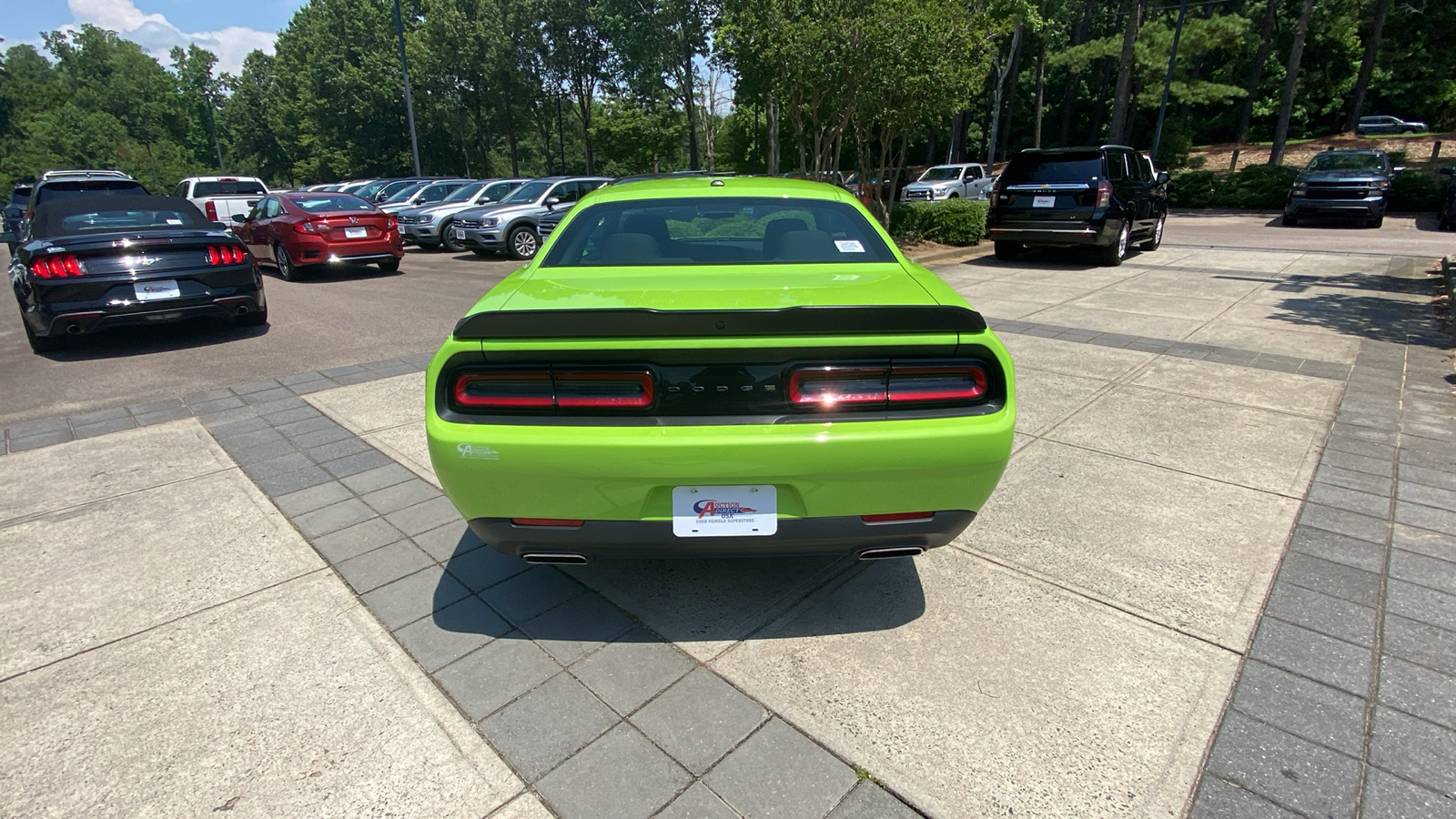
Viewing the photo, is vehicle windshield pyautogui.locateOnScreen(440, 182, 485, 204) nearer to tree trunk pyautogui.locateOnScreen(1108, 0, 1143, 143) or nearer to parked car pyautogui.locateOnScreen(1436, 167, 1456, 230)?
tree trunk pyautogui.locateOnScreen(1108, 0, 1143, 143)

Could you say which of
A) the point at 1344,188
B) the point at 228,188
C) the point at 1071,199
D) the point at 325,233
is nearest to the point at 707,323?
the point at 1071,199

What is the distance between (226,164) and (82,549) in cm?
9732

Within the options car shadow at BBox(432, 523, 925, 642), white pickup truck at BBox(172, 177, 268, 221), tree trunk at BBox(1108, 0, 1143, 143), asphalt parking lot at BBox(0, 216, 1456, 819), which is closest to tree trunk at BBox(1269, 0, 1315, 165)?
tree trunk at BBox(1108, 0, 1143, 143)

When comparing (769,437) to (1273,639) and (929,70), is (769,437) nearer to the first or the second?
(1273,639)

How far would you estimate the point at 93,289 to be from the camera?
264 inches

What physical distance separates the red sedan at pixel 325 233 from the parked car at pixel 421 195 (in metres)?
5.96

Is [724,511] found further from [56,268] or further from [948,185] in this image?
[948,185]

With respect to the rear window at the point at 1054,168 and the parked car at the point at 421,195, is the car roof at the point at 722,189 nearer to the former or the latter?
the rear window at the point at 1054,168

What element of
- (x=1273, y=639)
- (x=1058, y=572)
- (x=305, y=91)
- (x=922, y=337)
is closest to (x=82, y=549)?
(x=922, y=337)

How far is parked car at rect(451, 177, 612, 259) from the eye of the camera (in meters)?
14.5

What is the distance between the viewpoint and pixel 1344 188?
1731 centimetres

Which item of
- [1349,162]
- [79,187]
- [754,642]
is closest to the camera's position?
[754,642]

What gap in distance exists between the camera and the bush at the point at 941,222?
579 inches

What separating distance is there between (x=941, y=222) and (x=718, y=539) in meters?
13.8
